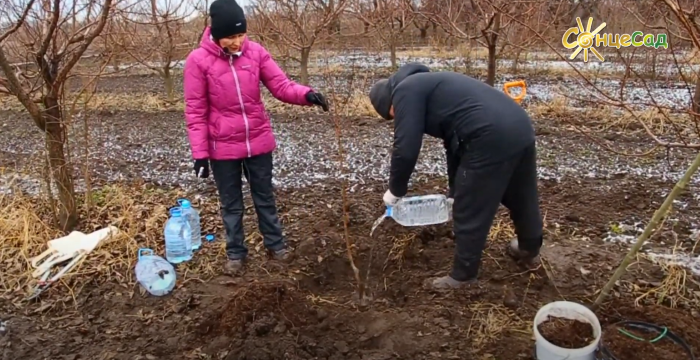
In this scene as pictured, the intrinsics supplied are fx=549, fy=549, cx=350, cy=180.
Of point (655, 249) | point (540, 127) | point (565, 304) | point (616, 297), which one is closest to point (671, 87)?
point (540, 127)

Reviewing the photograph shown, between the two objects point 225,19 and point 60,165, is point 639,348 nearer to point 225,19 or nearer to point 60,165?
point 225,19

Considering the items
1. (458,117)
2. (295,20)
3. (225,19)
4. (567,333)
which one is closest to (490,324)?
(567,333)

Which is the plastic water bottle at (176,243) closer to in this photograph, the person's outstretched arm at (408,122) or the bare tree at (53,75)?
the bare tree at (53,75)

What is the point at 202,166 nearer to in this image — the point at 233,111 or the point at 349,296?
the point at 233,111

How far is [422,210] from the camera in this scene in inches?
166

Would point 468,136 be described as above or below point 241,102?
below

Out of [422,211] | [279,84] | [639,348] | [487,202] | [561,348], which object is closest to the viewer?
[561,348]

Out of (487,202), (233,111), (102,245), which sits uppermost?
(233,111)

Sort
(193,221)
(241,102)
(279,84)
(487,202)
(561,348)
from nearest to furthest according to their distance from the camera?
1. (561,348)
2. (487,202)
3. (241,102)
4. (279,84)
5. (193,221)

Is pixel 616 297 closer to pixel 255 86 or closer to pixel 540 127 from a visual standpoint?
pixel 255 86

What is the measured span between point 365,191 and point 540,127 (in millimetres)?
3274

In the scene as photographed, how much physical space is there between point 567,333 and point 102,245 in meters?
2.91

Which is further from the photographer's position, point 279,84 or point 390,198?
point 279,84

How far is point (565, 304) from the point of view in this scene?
2.59 meters
